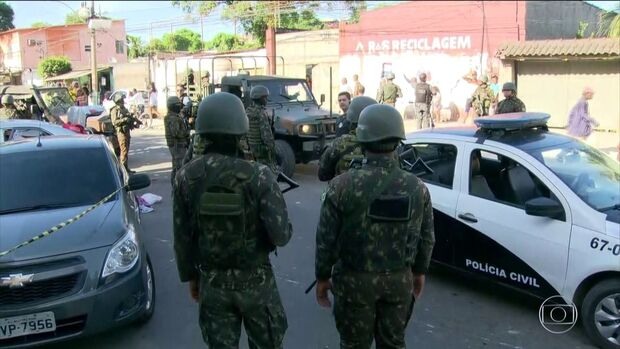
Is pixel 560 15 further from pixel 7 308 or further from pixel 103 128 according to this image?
pixel 7 308

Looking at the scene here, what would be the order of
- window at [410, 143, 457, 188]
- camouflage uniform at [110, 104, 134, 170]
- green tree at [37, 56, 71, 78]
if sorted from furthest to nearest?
1. green tree at [37, 56, 71, 78]
2. camouflage uniform at [110, 104, 134, 170]
3. window at [410, 143, 457, 188]

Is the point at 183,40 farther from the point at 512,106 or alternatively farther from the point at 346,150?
the point at 346,150

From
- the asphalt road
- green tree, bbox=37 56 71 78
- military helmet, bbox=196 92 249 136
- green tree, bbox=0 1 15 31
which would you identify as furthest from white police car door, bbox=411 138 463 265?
green tree, bbox=37 56 71 78

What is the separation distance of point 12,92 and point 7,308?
11.1m

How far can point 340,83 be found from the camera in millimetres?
24391

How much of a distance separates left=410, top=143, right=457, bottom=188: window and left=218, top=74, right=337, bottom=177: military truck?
15.0 ft

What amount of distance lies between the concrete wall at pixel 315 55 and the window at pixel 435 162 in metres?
19.1

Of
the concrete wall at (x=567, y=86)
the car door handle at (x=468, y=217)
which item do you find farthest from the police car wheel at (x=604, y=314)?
the concrete wall at (x=567, y=86)

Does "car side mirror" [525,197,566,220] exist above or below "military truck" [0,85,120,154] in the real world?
below

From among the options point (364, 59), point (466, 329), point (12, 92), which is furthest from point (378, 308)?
point (364, 59)

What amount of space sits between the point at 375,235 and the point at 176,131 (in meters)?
7.07

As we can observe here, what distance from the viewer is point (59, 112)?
15.0 metres

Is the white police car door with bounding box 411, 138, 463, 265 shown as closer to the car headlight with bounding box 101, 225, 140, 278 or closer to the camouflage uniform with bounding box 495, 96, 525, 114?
the car headlight with bounding box 101, 225, 140, 278

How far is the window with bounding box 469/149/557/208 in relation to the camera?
4.37 metres
